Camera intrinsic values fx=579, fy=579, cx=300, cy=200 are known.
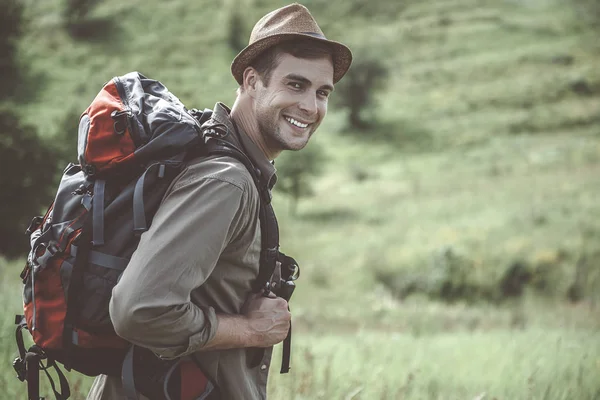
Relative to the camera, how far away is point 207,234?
72.5 inches

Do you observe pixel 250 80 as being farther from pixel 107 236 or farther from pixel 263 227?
pixel 107 236

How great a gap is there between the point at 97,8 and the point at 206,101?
34.3m

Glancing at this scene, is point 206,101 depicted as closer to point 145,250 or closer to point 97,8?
point 97,8

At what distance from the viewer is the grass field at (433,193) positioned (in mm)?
5344

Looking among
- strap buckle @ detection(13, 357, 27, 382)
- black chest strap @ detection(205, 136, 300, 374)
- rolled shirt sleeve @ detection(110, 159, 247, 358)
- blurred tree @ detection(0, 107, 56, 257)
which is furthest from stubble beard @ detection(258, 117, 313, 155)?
blurred tree @ detection(0, 107, 56, 257)

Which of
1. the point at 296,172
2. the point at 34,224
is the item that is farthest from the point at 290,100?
the point at 296,172

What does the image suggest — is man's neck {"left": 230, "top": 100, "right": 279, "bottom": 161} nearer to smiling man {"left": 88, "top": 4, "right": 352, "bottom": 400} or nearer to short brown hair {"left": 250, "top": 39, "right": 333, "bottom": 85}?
smiling man {"left": 88, "top": 4, "right": 352, "bottom": 400}

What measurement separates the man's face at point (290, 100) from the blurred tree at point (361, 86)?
170 feet

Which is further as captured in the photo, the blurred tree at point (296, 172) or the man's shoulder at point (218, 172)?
the blurred tree at point (296, 172)

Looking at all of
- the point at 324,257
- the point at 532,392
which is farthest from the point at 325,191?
the point at 532,392

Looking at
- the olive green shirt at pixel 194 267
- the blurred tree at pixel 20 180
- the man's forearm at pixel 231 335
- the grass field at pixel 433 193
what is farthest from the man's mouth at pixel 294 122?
the blurred tree at pixel 20 180

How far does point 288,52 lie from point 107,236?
3.35ft

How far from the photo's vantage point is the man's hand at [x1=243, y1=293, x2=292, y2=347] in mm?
2182

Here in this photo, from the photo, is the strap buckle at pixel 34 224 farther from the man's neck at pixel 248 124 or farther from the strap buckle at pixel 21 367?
the man's neck at pixel 248 124
